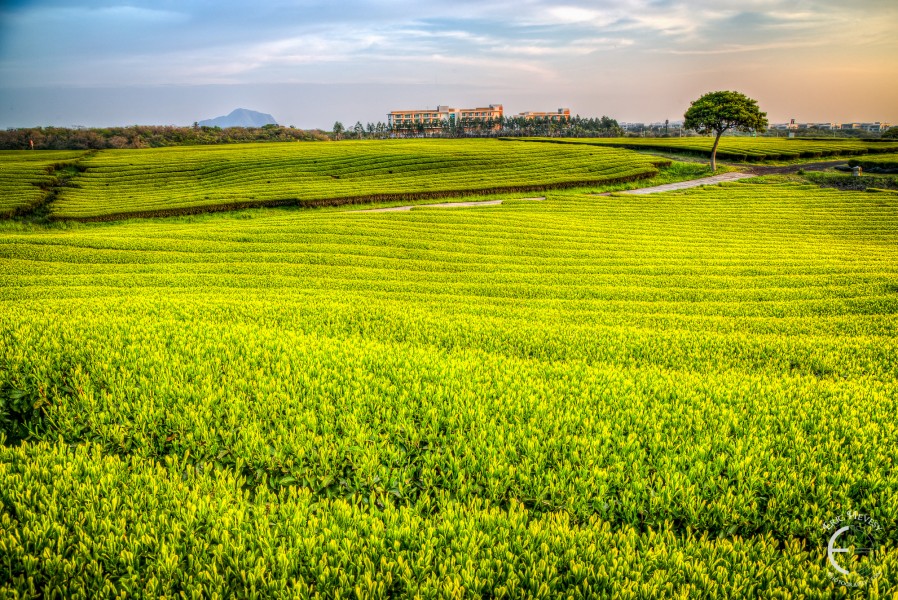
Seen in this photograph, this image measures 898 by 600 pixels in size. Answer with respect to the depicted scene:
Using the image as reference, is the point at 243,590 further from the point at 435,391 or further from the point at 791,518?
the point at 791,518

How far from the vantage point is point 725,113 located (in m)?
51.2

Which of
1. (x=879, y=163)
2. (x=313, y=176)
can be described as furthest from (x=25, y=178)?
(x=879, y=163)

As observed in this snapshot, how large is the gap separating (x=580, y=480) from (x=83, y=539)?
12.3 feet

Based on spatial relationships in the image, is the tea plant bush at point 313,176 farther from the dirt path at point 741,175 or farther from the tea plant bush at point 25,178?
the dirt path at point 741,175

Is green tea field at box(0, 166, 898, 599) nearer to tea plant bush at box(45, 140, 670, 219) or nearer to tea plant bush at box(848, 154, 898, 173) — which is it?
tea plant bush at box(45, 140, 670, 219)

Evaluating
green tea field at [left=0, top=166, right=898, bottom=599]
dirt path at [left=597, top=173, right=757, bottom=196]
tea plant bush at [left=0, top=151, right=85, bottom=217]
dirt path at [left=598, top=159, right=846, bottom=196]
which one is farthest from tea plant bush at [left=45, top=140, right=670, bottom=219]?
green tea field at [left=0, top=166, right=898, bottom=599]

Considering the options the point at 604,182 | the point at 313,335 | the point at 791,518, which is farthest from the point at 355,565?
the point at 604,182

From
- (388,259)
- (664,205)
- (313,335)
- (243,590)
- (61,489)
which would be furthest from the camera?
(664,205)

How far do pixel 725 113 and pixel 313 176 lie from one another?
4273cm

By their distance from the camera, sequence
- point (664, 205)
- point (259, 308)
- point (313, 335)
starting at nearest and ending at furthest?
1. point (313, 335)
2. point (259, 308)
3. point (664, 205)

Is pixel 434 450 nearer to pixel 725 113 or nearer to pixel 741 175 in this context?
pixel 725 113

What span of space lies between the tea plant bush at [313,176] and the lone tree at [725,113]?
648cm

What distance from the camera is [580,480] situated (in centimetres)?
434

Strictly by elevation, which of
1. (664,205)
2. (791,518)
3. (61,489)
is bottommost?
(791,518)
